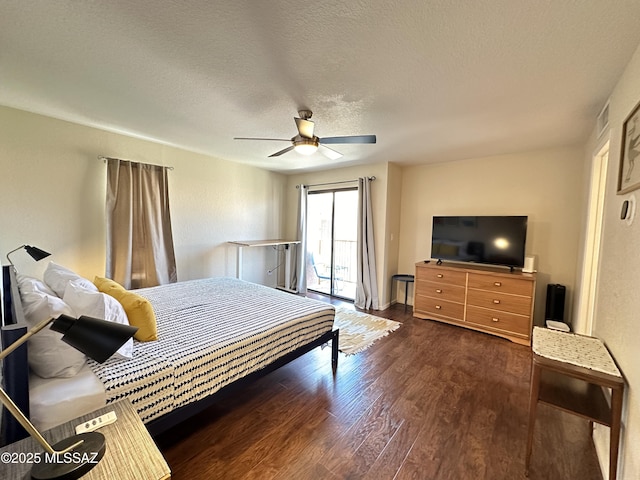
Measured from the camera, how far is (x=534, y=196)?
3.41 metres

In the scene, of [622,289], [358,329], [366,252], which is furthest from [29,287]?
[366,252]

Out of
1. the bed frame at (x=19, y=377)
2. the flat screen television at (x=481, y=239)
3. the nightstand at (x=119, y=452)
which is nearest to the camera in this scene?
the nightstand at (x=119, y=452)

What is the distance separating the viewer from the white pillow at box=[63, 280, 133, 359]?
1485 millimetres

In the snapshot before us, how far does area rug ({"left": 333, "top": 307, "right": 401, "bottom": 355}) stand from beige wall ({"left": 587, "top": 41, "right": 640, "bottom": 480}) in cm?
187

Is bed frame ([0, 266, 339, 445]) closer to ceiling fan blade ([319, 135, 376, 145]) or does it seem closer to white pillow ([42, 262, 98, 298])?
white pillow ([42, 262, 98, 298])

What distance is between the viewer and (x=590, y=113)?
2.23 meters

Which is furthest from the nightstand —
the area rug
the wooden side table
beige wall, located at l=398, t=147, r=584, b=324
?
beige wall, located at l=398, t=147, r=584, b=324

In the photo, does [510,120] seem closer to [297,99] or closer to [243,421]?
[297,99]

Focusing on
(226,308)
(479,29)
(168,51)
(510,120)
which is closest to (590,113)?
(510,120)

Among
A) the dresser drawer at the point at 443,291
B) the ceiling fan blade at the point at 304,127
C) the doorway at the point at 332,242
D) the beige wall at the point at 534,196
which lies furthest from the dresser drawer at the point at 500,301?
the ceiling fan blade at the point at 304,127

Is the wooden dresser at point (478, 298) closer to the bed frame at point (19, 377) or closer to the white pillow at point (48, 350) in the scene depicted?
the bed frame at point (19, 377)

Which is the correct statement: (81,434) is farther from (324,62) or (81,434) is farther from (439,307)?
(439,307)

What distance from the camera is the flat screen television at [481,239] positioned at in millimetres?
3284

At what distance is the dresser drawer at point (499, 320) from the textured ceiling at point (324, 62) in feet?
6.83
